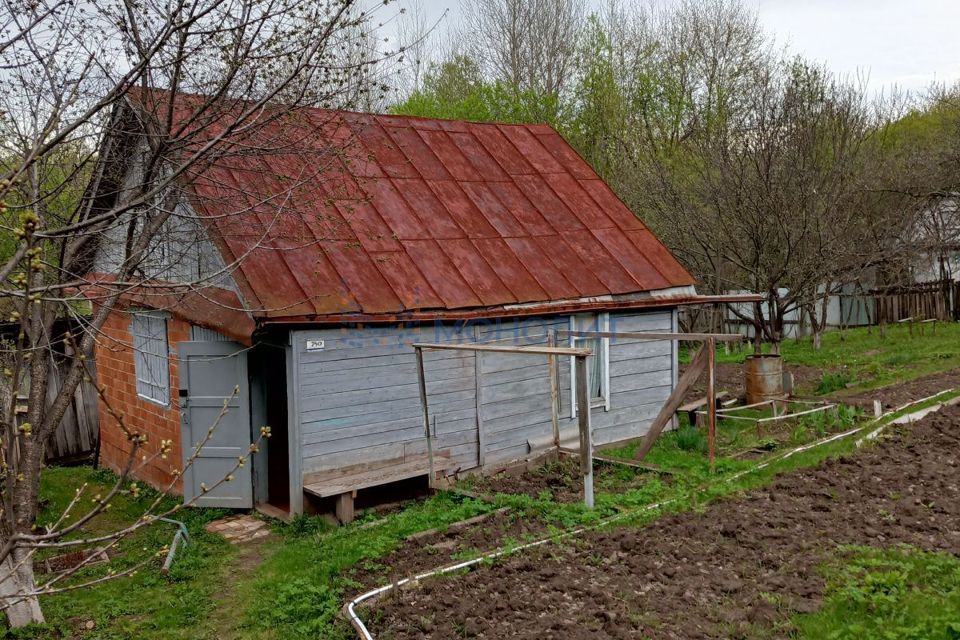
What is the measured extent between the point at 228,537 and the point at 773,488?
19.0 ft

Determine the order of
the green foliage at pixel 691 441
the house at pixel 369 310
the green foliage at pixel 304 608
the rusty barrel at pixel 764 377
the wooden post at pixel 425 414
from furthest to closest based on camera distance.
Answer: the rusty barrel at pixel 764 377 < the green foliage at pixel 691 441 < the wooden post at pixel 425 414 < the house at pixel 369 310 < the green foliage at pixel 304 608

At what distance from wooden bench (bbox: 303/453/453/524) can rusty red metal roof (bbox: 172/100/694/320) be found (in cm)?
179

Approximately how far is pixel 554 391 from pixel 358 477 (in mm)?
2814

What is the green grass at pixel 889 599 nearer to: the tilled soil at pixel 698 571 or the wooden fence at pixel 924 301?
the tilled soil at pixel 698 571

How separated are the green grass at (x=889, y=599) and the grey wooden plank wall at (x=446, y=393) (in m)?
4.90

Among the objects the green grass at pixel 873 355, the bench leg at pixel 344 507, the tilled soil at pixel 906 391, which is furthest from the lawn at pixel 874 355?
the bench leg at pixel 344 507

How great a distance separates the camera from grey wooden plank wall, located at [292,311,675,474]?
8.85 metres

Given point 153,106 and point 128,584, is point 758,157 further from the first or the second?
point 128,584

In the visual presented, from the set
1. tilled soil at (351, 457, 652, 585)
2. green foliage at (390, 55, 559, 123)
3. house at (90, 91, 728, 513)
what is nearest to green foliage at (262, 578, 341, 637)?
tilled soil at (351, 457, 652, 585)

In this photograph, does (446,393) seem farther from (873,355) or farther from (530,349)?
(873,355)

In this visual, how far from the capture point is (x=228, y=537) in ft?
28.2

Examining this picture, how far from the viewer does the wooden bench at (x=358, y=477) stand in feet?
27.7

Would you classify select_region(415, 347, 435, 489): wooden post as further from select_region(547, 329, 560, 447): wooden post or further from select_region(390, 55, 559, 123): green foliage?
select_region(390, 55, 559, 123): green foliage

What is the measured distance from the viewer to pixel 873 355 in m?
18.4
